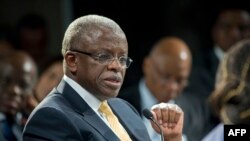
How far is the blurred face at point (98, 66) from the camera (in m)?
3.54

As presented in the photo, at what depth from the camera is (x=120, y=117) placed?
3719mm

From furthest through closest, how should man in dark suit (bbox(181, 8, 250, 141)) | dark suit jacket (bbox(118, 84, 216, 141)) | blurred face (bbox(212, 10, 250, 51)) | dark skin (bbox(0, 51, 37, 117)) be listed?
blurred face (bbox(212, 10, 250, 51)) → man in dark suit (bbox(181, 8, 250, 141)) → dark suit jacket (bbox(118, 84, 216, 141)) → dark skin (bbox(0, 51, 37, 117))

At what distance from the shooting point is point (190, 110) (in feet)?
19.9

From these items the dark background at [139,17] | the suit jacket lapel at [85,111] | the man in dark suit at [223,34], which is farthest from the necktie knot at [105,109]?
the dark background at [139,17]

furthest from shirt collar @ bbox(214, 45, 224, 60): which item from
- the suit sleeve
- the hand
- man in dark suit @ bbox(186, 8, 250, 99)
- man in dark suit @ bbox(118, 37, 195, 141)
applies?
the suit sleeve

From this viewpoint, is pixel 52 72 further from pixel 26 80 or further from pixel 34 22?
pixel 34 22

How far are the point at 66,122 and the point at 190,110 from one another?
110 inches

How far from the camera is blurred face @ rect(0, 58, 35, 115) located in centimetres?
545

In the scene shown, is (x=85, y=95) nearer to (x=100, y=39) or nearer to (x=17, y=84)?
(x=100, y=39)

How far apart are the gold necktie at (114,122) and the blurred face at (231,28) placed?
11.7 feet

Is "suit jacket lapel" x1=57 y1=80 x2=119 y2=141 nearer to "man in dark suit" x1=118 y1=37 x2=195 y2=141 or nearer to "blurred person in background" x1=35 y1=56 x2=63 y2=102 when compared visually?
"blurred person in background" x1=35 y1=56 x2=63 y2=102

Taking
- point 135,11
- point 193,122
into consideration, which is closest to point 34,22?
point 135,11

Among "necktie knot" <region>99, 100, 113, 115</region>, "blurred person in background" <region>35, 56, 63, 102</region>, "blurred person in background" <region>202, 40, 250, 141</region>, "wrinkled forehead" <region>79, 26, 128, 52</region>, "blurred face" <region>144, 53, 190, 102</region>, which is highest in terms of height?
"wrinkled forehead" <region>79, 26, 128, 52</region>

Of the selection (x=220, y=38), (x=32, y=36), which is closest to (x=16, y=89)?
(x=32, y=36)
